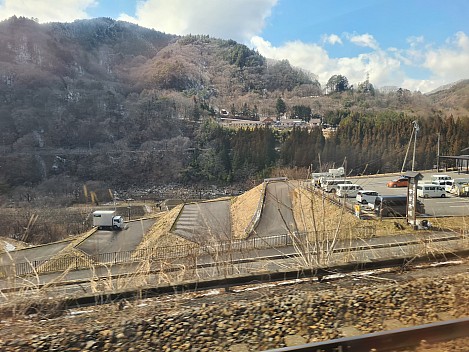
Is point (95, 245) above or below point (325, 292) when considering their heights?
below

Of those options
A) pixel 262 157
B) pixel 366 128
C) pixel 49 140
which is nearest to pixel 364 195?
pixel 366 128

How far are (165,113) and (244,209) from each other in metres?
55.7

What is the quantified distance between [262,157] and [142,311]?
37.9 meters

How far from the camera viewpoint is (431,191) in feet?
57.7

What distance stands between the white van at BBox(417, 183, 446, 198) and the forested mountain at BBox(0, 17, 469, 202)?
3405 millimetres

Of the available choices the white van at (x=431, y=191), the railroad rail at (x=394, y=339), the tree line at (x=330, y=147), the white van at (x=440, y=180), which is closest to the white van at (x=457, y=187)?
the white van at (x=440, y=180)

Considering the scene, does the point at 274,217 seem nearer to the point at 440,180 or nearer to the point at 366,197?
the point at 366,197

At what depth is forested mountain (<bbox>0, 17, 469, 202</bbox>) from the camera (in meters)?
29.5

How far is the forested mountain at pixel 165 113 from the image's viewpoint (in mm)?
29453

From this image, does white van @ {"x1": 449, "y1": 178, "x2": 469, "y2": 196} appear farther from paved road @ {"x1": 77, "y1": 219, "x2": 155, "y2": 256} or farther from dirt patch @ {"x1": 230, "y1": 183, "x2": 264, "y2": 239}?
paved road @ {"x1": 77, "y1": 219, "x2": 155, "y2": 256}

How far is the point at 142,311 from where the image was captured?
2.87 metres

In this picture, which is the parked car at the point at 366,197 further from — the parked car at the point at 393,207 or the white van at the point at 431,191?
the white van at the point at 431,191

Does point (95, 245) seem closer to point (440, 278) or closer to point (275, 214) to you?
point (275, 214)

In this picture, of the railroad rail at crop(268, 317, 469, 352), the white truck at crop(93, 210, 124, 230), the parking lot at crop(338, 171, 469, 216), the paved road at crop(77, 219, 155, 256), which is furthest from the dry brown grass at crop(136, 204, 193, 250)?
the railroad rail at crop(268, 317, 469, 352)
